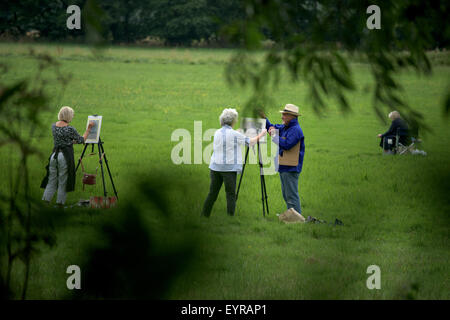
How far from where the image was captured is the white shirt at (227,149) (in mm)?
8828

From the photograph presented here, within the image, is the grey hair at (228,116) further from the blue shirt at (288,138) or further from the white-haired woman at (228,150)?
the blue shirt at (288,138)

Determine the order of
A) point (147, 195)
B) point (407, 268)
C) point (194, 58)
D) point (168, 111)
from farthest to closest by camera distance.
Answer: point (194, 58) < point (168, 111) < point (407, 268) < point (147, 195)

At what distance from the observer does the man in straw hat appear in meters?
8.87

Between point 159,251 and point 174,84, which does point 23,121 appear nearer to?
point 159,251

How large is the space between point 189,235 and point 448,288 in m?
5.86

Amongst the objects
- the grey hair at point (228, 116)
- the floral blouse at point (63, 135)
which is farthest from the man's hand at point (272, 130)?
the floral blouse at point (63, 135)

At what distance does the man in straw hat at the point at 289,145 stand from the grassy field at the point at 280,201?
68 cm

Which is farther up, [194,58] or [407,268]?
[194,58]

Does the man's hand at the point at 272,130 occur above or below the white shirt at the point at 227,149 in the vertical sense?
above

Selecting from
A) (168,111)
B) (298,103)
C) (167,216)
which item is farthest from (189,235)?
(298,103)

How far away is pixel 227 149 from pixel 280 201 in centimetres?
243

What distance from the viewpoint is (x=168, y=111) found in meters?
24.3

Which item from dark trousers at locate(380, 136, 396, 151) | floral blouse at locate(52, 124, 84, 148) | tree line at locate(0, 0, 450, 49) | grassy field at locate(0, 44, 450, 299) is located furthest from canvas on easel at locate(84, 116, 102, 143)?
dark trousers at locate(380, 136, 396, 151)
